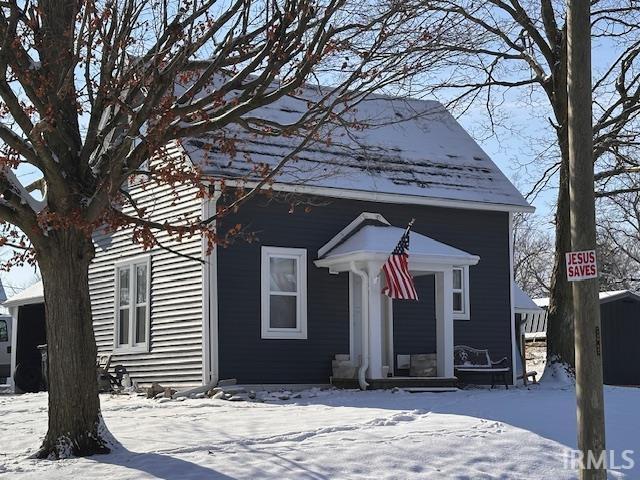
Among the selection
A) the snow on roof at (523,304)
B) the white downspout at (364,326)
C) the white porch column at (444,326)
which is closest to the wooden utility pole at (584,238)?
the white downspout at (364,326)

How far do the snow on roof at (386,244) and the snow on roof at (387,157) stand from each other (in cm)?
102

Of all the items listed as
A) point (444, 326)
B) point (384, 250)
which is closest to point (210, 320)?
point (384, 250)

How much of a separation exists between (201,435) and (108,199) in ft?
11.6

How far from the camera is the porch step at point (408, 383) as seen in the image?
18953mm

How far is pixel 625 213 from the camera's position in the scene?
55938 mm

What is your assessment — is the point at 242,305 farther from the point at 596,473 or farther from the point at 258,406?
the point at 596,473

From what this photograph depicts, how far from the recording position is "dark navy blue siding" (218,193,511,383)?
19.1 metres

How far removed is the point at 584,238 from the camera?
927 cm

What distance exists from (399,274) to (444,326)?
1986mm

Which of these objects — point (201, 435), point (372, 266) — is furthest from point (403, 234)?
point (201, 435)

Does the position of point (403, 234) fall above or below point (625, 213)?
below

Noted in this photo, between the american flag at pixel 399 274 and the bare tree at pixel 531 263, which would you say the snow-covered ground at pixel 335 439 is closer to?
the american flag at pixel 399 274

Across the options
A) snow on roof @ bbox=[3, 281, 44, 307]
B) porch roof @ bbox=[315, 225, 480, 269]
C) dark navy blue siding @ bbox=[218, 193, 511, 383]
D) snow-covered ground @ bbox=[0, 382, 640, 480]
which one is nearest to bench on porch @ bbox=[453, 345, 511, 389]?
dark navy blue siding @ bbox=[218, 193, 511, 383]

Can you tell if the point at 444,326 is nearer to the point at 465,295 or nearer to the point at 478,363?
the point at 478,363
